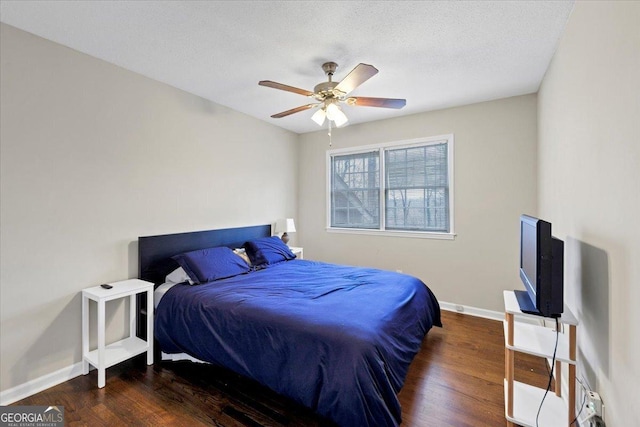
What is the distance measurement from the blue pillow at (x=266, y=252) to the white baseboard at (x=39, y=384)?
1809 millimetres

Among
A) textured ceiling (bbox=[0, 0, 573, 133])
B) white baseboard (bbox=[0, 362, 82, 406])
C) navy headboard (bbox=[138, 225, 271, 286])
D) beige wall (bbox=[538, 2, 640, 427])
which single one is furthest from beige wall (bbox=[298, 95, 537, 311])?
white baseboard (bbox=[0, 362, 82, 406])

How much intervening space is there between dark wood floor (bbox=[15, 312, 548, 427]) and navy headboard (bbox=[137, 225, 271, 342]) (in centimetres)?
53

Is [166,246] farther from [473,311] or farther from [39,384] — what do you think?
[473,311]

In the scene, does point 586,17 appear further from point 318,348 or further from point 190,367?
point 190,367

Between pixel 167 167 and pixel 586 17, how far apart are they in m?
3.51

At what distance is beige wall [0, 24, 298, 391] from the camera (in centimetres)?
208

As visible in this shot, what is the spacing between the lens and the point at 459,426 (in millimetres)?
1797

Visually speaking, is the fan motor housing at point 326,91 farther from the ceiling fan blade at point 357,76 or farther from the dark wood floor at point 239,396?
the dark wood floor at point 239,396

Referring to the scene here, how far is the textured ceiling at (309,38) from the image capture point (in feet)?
6.22

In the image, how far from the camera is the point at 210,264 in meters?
2.92

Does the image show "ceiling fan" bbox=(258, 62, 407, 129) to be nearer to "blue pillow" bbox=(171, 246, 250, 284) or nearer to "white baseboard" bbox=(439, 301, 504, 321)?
"blue pillow" bbox=(171, 246, 250, 284)

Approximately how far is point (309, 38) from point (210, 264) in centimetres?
225

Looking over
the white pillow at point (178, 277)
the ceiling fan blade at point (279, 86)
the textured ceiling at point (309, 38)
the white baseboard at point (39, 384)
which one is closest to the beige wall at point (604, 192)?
the textured ceiling at point (309, 38)

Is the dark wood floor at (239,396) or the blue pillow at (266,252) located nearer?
the dark wood floor at (239,396)
